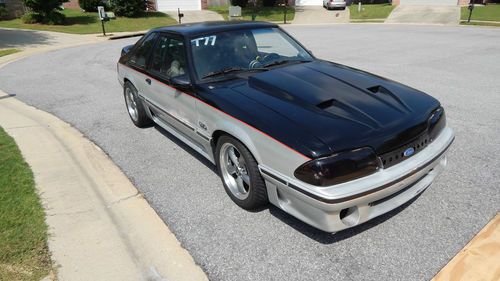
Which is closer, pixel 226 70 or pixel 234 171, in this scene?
pixel 234 171

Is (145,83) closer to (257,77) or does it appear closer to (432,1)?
(257,77)

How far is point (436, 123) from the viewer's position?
3.09m

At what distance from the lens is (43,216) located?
3.34m

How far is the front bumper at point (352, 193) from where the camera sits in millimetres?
2494

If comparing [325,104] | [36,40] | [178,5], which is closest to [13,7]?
[36,40]

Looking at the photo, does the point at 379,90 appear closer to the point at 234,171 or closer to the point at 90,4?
the point at 234,171

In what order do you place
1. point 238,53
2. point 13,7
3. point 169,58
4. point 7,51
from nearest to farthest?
point 238,53 → point 169,58 → point 7,51 → point 13,7

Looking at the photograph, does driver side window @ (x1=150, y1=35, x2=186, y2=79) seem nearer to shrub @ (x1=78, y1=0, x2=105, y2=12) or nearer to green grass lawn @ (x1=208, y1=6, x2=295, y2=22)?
green grass lawn @ (x1=208, y1=6, x2=295, y2=22)

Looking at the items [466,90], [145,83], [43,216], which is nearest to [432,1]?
[466,90]

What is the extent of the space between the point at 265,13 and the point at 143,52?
26471 millimetres

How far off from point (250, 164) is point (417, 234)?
4.72 feet

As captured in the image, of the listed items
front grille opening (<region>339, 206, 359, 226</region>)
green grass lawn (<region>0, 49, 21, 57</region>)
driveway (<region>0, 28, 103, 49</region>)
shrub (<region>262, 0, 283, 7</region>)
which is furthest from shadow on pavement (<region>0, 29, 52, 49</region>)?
shrub (<region>262, 0, 283, 7</region>)

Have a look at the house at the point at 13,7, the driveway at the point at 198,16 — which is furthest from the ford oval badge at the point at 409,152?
the house at the point at 13,7

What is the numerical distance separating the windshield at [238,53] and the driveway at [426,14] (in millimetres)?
21982
